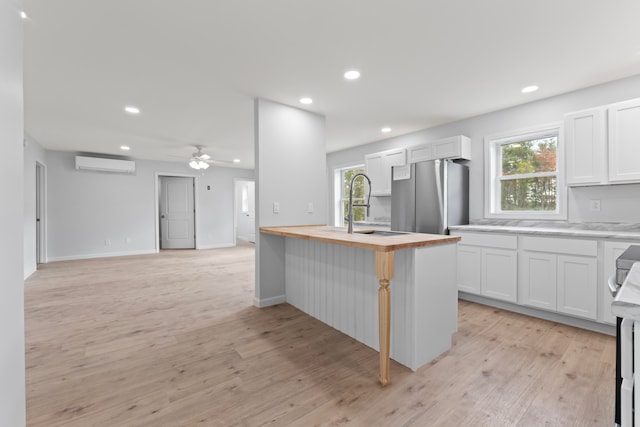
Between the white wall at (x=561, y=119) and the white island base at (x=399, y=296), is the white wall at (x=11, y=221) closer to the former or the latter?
the white island base at (x=399, y=296)

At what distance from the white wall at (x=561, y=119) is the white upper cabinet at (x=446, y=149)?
0.18 m

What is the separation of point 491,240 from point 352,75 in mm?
2345

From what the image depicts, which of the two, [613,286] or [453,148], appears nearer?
[613,286]

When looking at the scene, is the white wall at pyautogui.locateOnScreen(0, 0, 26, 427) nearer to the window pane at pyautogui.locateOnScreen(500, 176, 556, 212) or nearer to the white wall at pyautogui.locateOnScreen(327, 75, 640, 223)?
the white wall at pyautogui.locateOnScreen(327, 75, 640, 223)

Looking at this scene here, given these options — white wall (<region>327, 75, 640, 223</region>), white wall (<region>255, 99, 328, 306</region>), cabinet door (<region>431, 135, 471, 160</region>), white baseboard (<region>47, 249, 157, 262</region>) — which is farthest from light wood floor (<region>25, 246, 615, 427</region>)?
white baseboard (<region>47, 249, 157, 262</region>)

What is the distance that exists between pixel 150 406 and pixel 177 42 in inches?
98.1

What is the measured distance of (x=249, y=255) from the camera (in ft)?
22.2

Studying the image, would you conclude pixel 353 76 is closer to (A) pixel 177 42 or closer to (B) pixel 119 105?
(A) pixel 177 42

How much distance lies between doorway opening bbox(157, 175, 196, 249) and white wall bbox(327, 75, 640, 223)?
6.10 metres

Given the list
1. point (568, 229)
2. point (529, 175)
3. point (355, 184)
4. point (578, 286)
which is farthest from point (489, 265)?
point (355, 184)

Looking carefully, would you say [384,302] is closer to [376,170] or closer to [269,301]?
[269,301]

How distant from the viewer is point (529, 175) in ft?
11.5

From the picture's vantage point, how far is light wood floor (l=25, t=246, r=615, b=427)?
1.52m

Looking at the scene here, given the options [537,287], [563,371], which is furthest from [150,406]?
[537,287]
